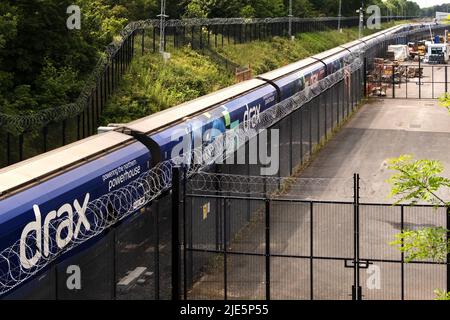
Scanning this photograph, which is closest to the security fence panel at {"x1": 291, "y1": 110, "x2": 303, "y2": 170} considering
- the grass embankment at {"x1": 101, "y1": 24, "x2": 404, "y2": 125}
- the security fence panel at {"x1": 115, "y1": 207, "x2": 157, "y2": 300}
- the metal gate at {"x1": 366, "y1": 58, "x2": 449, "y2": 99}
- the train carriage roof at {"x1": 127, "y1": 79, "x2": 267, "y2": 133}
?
the train carriage roof at {"x1": 127, "y1": 79, "x2": 267, "y2": 133}

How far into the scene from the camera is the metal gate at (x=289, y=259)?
1761cm

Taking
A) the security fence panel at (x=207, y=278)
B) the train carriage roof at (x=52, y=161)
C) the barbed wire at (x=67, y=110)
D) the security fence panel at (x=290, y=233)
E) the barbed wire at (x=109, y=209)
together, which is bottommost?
the security fence panel at (x=207, y=278)

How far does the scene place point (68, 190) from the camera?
14.4 m

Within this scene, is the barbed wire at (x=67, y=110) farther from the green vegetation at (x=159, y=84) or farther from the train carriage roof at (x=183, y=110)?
the train carriage roof at (x=183, y=110)

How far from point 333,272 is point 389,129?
2709cm

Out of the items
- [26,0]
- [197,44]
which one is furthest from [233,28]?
[26,0]

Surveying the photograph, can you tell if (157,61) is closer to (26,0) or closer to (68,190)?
(26,0)

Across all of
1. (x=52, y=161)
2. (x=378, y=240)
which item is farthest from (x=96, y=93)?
(x=52, y=161)

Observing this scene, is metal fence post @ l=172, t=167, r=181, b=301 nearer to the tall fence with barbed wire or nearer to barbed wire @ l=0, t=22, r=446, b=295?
barbed wire @ l=0, t=22, r=446, b=295

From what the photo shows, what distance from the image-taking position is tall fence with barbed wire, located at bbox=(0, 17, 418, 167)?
24.9 meters

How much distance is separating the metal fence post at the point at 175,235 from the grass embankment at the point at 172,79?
18.0 meters

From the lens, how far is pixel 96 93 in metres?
34.6

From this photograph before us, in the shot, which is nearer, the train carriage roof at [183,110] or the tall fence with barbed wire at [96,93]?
the train carriage roof at [183,110]

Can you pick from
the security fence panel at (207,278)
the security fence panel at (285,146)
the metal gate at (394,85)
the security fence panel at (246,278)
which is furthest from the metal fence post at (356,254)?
the metal gate at (394,85)
